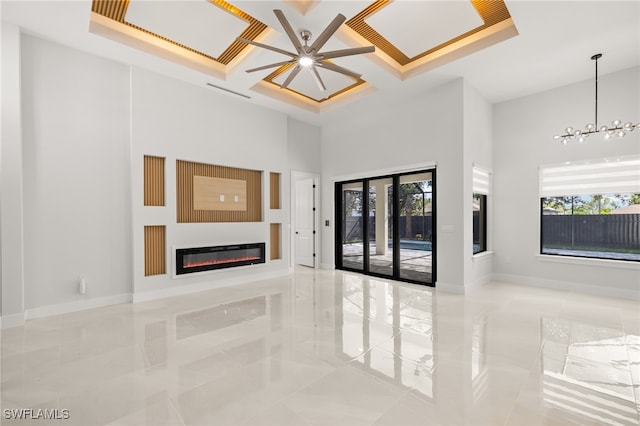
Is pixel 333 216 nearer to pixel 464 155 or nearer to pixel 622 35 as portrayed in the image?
pixel 464 155

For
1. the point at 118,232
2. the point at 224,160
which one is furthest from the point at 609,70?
the point at 118,232

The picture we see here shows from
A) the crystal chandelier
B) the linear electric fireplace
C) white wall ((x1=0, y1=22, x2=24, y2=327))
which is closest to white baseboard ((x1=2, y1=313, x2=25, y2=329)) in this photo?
white wall ((x1=0, y1=22, x2=24, y2=327))

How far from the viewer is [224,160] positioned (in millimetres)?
5992

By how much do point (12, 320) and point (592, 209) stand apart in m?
9.29

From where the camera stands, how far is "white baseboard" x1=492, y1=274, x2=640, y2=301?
4949 millimetres

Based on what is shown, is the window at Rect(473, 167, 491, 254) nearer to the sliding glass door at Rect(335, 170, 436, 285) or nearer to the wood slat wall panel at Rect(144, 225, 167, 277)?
the sliding glass door at Rect(335, 170, 436, 285)

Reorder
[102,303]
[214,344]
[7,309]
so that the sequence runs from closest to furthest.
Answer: [214,344] < [7,309] < [102,303]

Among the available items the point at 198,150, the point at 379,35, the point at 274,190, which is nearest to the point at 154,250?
the point at 198,150

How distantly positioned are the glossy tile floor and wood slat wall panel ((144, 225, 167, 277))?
711 mm

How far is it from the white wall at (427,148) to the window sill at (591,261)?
1.97 m

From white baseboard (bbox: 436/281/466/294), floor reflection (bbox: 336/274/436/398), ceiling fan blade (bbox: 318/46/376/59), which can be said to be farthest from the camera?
white baseboard (bbox: 436/281/466/294)

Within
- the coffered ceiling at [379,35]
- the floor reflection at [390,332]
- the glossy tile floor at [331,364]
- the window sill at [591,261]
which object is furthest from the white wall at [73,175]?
the window sill at [591,261]

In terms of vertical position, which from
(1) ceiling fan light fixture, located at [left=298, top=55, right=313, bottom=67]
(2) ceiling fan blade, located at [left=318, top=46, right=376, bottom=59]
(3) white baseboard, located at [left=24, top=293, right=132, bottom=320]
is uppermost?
(2) ceiling fan blade, located at [left=318, top=46, right=376, bottom=59]

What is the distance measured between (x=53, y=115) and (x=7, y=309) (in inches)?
107
